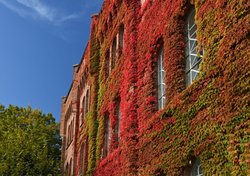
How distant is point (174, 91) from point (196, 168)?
2.79 meters

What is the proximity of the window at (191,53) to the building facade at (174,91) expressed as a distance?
3cm

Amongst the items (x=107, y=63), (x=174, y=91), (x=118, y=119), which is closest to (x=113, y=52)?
(x=107, y=63)

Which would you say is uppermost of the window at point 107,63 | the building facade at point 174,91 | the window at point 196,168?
the window at point 107,63

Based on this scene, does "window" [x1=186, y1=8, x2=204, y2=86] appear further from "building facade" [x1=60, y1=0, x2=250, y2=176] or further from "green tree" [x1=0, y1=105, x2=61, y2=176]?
"green tree" [x1=0, y1=105, x2=61, y2=176]

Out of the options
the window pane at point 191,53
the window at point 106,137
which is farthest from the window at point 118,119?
the window pane at point 191,53

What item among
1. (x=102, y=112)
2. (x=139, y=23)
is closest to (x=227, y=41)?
(x=139, y=23)

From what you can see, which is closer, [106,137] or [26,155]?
[106,137]

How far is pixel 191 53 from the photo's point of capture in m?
13.3

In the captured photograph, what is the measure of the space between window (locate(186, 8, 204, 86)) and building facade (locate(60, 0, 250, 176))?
0.03 meters

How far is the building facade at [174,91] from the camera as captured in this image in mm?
10008

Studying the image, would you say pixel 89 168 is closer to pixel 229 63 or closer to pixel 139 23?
pixel 139 23

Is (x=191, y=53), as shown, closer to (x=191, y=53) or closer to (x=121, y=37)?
(x=191, y=53)

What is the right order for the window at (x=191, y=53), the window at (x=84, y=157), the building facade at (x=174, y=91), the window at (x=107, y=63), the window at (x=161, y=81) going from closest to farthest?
the building facade at (x=174, y=91), the window at (x=191, y=53), the window at (x=161, y=81), the window at (x=107, y=63), the window at (x=84, y=157)

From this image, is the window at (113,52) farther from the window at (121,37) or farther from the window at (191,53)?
the window at (191,53)
